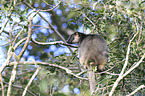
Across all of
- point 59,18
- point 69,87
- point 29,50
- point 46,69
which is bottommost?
point 69,87

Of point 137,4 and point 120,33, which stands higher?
point 137,4

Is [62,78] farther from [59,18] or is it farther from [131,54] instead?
[59,18]

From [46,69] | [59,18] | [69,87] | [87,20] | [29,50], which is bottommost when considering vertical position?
[69,87]

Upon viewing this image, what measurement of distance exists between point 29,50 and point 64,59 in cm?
408

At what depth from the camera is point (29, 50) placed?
342 inches

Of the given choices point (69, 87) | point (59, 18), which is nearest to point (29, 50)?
point (59, 18)

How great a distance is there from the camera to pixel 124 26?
5.17 m

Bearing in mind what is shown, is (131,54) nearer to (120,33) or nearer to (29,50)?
(120,33)

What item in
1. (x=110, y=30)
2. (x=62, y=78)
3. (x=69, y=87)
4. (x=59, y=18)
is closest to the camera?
(x=62, y=78)

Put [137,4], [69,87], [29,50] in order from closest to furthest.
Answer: [137,4] < [69,87] < [29,50]

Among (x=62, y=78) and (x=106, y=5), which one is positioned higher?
(x=106, y=5)

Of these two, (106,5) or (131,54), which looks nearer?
(131,54)

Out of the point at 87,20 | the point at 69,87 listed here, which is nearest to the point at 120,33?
the point at 87,20

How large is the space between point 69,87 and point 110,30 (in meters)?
2.44
